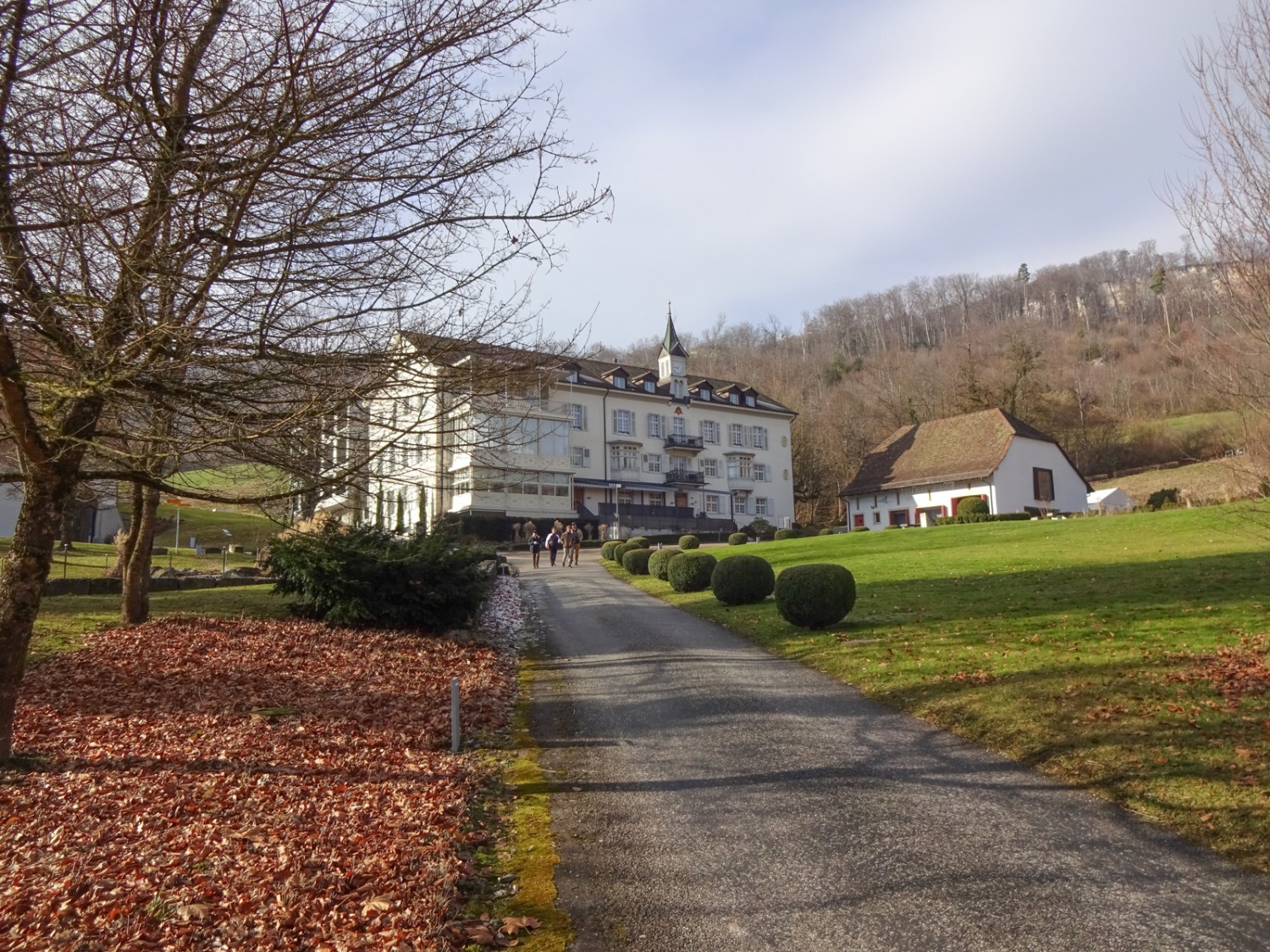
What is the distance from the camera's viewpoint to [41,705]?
27.1 feet

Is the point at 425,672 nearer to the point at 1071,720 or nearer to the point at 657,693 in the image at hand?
the point at 657,693

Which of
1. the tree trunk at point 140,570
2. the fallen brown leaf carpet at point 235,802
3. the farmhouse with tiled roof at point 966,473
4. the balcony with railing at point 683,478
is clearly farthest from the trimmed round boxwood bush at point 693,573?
the balcony with railing at point 683,478

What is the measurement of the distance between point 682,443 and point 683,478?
255cm

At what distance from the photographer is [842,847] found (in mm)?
5496

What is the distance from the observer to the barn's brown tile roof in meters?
47.0

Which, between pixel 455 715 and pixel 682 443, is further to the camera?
pixel 682 443

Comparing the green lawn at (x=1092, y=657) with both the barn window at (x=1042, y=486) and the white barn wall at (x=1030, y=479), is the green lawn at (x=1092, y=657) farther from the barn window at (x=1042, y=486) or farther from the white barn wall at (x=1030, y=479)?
the barn window at (x=1042, y=486)

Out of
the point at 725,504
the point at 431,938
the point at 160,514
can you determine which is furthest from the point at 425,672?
the point at 725,504

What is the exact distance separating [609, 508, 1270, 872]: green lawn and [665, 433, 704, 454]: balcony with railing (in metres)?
38.1

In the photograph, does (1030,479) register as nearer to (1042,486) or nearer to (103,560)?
(1042,486)

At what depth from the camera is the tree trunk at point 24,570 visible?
6418 millimetres

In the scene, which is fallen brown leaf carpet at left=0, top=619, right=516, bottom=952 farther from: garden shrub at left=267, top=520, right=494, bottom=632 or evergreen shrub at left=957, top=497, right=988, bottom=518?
evergreen shrub at left=957, top=497, right=988, bottom=518

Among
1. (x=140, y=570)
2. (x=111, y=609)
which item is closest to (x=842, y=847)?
(x=140, y=570)

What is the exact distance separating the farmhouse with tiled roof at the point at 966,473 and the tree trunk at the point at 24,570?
149 feet
